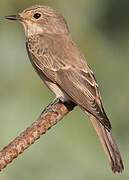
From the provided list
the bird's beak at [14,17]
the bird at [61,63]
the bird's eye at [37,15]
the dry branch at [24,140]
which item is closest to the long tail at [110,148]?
the bird at [61,63]

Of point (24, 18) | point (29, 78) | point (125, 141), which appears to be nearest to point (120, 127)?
point (125, 141)

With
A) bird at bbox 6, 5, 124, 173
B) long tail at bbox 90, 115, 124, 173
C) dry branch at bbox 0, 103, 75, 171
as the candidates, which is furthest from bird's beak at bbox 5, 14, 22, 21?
dry branch at bbox 0, 103, 75, 171

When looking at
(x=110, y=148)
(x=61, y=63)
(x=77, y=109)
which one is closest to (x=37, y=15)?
(x=61, y=63)

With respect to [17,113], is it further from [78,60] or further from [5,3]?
[5,3]

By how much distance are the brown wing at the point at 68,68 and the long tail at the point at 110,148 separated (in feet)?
0.28

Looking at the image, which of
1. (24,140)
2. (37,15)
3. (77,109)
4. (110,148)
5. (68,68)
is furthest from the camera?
(37,15)

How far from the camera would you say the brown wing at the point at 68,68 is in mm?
3603

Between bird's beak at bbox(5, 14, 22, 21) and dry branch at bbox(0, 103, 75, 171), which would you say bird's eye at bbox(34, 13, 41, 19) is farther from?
dry branch at bbox(0, 103, 75, 171)

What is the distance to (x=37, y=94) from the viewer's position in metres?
3.92

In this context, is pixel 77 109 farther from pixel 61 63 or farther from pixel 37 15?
pixel 37 15

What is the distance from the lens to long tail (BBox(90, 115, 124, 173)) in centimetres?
297

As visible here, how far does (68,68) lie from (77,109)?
398 mm

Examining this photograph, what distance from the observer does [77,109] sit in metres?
4.11

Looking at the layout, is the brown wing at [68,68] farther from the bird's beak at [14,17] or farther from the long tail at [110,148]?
the bird's beak at [14,17]
